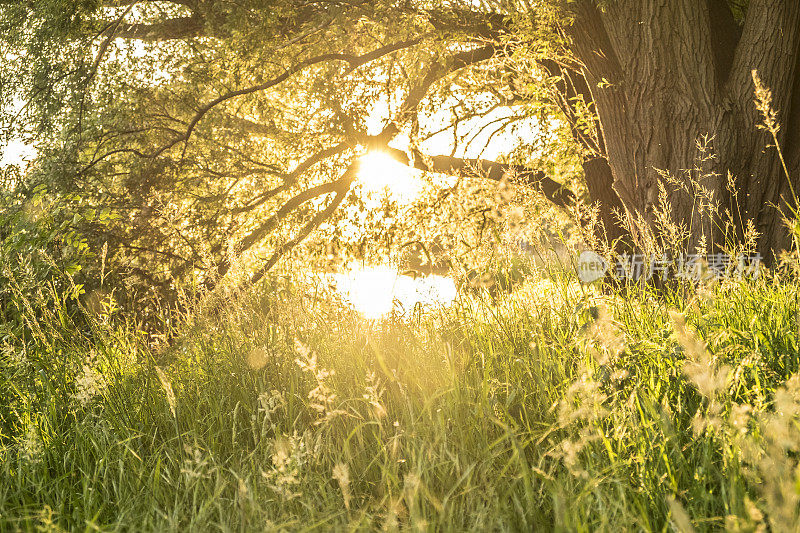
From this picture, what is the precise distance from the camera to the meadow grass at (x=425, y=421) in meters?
1.86

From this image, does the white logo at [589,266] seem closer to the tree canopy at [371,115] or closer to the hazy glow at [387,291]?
the tree canopy at [371,115]

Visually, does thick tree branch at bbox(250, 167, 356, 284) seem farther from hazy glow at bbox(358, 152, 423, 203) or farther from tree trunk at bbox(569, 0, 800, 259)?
tree trunk at bbox(569, 0, 800, 259)

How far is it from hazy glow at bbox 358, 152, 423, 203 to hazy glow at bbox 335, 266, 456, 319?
5.71 m

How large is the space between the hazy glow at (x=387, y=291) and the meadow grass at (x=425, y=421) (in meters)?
0.12

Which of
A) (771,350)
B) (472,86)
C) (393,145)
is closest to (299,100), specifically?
(393,145)

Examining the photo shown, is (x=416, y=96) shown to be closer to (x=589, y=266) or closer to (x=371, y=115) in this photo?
(x=371, y=115)

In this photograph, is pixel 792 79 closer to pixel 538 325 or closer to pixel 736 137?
pixel 736 137

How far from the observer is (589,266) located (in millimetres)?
3203

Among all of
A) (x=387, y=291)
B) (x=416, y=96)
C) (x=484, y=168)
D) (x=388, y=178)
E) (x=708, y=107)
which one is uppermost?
(x=416, y=96)

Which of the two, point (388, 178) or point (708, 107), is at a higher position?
point (708, 107)

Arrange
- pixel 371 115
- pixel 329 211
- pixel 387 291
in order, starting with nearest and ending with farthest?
pixel 387 291
pixel 371 115
pixel 329 211

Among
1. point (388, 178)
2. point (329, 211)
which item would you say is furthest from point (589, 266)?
point (388, 178)

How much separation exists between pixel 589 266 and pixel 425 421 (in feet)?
3.95

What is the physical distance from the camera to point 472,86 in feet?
31.8
